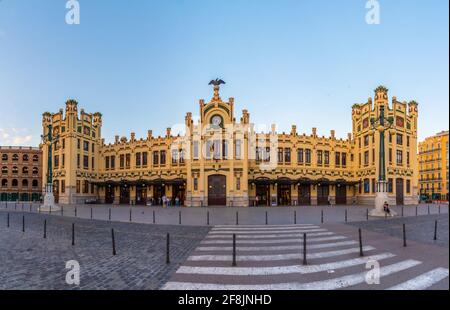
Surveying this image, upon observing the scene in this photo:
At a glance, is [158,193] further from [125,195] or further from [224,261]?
[224,261]

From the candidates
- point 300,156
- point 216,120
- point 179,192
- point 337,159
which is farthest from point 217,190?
point 337,159

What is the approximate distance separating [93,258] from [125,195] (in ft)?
134

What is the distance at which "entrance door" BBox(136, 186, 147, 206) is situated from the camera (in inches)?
1793

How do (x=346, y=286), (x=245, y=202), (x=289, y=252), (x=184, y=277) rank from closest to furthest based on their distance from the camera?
(x=346, y=286) → (x=184, y=277) → (x=289, y=252) → (x=245, y=202)

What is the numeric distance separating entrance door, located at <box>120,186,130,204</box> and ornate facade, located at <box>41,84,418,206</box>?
18 cm

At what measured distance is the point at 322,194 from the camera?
4372 cm

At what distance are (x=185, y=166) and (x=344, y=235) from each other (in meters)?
32.8

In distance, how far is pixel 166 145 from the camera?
44.9 metres

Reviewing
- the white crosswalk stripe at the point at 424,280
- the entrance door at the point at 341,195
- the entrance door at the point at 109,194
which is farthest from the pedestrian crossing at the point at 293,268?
the entrance door at the point at 109,194

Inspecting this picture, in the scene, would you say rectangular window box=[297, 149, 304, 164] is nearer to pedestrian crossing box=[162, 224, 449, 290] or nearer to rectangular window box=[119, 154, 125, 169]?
rectangular window box=[119, 154, 125, 169]

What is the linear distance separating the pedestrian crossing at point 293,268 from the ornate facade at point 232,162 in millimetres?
27673

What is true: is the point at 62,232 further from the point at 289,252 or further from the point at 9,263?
the point at 289,252

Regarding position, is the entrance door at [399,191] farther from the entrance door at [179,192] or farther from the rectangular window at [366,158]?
the entrance door at [179,192]

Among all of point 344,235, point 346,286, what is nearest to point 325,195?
point 344,235
